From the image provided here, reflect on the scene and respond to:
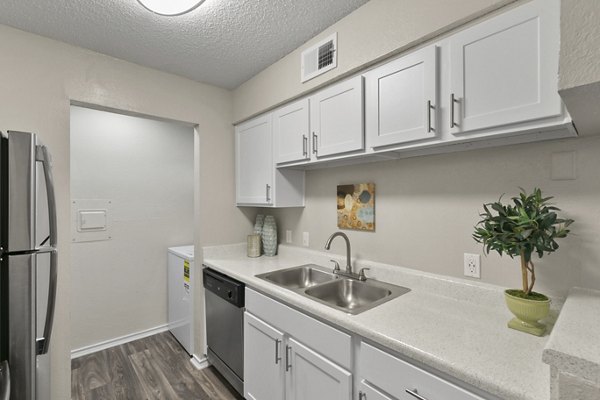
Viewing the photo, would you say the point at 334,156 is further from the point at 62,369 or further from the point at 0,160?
the point at 62,369

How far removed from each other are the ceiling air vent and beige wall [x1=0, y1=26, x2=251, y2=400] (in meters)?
1.06

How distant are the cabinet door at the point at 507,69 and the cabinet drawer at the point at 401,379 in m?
0.95

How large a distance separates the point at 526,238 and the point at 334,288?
106cm

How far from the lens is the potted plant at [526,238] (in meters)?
0.99

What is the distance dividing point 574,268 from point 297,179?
171 cm

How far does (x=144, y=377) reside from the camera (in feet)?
7.49

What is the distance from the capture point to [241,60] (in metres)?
2.15

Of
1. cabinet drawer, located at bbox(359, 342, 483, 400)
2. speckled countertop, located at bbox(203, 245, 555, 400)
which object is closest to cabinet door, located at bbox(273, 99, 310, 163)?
speckled countertop, located at bbox(203, 245, 555, 400)

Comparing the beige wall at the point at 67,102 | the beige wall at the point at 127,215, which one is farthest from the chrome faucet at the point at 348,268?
the beige wall at the point at 127,215

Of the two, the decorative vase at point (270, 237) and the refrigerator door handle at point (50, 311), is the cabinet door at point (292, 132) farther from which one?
the refrigerator door handle at point (50, 311)

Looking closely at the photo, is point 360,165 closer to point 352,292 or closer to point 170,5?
point 352,292

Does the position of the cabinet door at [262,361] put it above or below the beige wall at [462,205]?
below

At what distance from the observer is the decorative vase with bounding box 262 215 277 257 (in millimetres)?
2549

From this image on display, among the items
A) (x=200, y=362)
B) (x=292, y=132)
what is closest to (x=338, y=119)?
(x=292, y=132)
